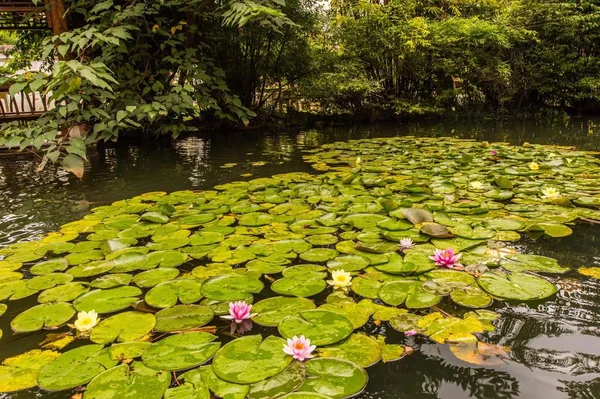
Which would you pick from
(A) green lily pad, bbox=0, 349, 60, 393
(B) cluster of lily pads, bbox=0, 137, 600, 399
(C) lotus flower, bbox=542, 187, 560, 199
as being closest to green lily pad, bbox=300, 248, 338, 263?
(B) cluster of lily pads, bbox=0, 137, 600, 399

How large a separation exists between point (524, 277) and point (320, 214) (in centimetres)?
121

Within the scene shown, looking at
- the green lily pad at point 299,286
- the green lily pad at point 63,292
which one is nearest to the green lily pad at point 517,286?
the green lily pad at point 299,286

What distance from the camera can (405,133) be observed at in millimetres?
6867

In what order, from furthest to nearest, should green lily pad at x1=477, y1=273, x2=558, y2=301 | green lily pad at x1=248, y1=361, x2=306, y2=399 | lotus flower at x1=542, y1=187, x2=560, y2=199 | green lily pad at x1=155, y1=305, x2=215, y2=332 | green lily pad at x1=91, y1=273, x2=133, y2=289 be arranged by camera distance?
1. lotus flower at x1=542, y1=187, x2=560, y2=199
2. green lily pad at x1=91, y1=273, x2=133, y2=289
3. green lily pad at x1=477, y1=273, x2=558, y2=301
4. green lily pad at x1=155, y1=305, x2=215, y2=332
5. green lily pad at x1=248, y1=361, x2=306, y2=399

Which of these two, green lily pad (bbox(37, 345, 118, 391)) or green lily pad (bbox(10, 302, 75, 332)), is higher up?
green lily pad (bbox(10, 302, 75, 332))

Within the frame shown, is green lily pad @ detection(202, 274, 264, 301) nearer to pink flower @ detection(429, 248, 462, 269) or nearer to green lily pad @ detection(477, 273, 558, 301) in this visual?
pink flower @ detection(429, 248, 462, 269)

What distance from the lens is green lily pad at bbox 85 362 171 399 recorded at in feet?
3.28

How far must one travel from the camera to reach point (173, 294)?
60.2 inches

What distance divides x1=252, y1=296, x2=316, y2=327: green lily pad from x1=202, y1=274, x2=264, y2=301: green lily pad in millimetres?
92

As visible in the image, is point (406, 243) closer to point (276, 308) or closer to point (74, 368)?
point (276, 308)

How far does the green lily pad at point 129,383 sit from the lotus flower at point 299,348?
34 centimetres

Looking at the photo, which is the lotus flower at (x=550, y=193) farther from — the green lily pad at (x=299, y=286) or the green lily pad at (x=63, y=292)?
the green lily pad at (x=63, y=292)

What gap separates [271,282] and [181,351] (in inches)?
21.9

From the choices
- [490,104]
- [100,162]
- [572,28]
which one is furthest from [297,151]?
[572,28]
